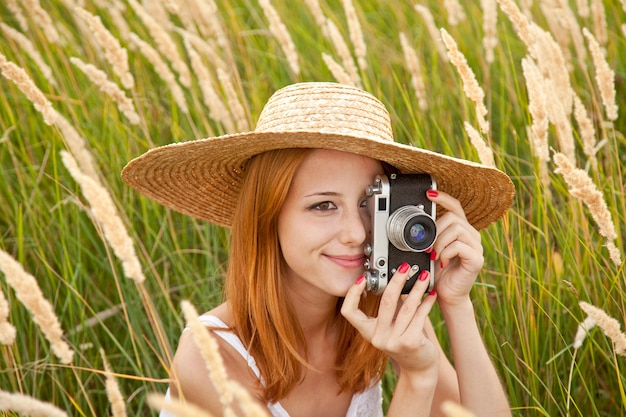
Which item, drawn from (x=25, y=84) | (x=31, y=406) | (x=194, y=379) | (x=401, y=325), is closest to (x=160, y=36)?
(x=25, y=84)

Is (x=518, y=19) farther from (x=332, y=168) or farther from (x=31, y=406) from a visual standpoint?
(x=31, y=406)

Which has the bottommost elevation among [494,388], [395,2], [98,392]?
[494,388]

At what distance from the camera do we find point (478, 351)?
1.99 m

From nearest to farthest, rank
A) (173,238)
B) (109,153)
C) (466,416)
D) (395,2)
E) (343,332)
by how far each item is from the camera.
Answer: (466,416) → (343,332) → (173,238) → (109,153) → (395,2)

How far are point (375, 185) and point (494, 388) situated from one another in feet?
2.01

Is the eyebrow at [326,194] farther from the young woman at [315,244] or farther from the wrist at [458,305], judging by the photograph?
the wrist at [458,305]

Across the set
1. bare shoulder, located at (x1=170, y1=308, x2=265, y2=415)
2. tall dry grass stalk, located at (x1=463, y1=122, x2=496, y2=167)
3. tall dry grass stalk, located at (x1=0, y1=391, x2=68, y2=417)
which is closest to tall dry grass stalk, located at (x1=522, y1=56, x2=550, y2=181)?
tall dry grass stalk, located at (x1=463, y1=122, x2=496, y2=167)

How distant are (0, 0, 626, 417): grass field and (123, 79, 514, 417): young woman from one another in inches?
5.0

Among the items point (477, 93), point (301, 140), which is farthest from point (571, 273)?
point (301, 140)

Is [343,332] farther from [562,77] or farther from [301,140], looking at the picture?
[562,77]

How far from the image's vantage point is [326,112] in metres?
1.82

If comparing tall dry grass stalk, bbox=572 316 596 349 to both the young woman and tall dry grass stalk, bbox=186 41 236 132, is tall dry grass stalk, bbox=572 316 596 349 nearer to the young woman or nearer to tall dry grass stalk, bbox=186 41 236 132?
the young woman

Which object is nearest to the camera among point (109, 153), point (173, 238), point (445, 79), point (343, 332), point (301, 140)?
point (301, 140)

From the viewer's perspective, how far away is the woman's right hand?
177 cm
